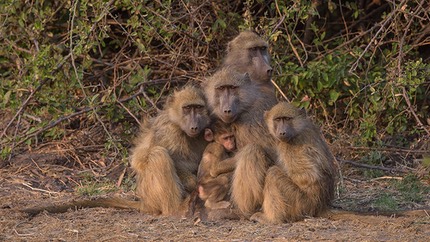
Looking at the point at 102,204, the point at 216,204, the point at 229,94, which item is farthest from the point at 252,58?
the point at 102,204

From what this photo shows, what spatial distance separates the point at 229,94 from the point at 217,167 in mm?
564

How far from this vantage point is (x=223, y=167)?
6496 millimetres

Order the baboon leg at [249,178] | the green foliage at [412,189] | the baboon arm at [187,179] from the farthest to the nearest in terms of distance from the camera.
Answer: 1. the green foliage at [412,189]
2. the baboon arm at [187,179]
3. the baboon leg at [249,178]

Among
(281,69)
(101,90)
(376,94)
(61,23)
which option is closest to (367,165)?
(376,94)

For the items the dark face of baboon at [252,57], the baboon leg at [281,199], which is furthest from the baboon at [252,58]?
the baboon leg at [281,199]

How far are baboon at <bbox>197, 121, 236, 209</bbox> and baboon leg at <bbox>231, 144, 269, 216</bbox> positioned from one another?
0.50 ft

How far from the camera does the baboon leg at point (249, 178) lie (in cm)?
624

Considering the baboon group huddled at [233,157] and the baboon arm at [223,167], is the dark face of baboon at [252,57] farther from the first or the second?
the baboon arm at [223,167]

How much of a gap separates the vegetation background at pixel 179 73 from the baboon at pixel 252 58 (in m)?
0.34

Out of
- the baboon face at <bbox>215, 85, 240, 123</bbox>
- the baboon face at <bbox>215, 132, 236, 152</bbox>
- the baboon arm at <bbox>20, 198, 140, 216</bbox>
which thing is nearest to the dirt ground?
the baboon arm at <bbox>20, 198, 140, 216</bbox>

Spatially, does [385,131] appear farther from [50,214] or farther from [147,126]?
[50,214]

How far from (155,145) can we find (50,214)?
3.02 ft

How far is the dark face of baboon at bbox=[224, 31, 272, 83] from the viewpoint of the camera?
24.7 ft

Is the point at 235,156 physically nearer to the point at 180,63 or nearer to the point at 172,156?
the point at 172,156
